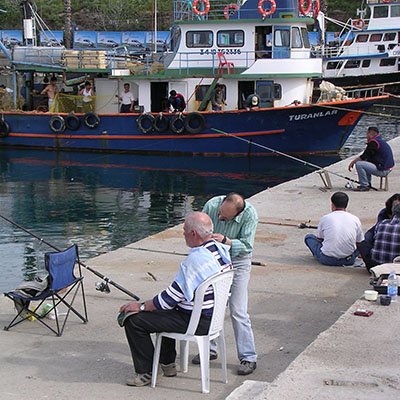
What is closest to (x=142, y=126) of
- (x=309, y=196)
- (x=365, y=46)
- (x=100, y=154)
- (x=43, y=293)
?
(x=100, y=154)

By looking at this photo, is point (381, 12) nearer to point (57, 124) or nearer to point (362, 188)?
point (57, 124)

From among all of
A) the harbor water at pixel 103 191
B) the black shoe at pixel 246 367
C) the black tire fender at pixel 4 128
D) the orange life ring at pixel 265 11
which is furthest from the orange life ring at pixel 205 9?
the black shoe at pixel 246 367

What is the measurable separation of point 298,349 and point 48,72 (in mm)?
22318

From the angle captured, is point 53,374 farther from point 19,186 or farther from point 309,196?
point 19,186

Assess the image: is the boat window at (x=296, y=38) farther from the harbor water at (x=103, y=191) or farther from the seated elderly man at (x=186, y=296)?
the seated elderly man at (x=186, y=296)

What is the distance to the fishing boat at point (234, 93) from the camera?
23.5m

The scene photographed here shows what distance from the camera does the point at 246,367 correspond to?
18.4ft

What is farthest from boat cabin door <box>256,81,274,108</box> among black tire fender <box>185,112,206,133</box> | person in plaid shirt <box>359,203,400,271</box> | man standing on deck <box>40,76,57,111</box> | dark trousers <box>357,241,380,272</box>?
person in plaid shirt <box>359,203,400,271</box>

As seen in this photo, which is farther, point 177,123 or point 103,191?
point 177,123

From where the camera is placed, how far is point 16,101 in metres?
27.6

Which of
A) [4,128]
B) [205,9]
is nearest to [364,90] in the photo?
[205,9]

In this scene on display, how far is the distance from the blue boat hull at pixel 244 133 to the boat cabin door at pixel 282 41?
5.66 ft

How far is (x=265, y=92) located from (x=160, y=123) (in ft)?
11.1

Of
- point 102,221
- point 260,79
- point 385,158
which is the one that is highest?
point 260,79
